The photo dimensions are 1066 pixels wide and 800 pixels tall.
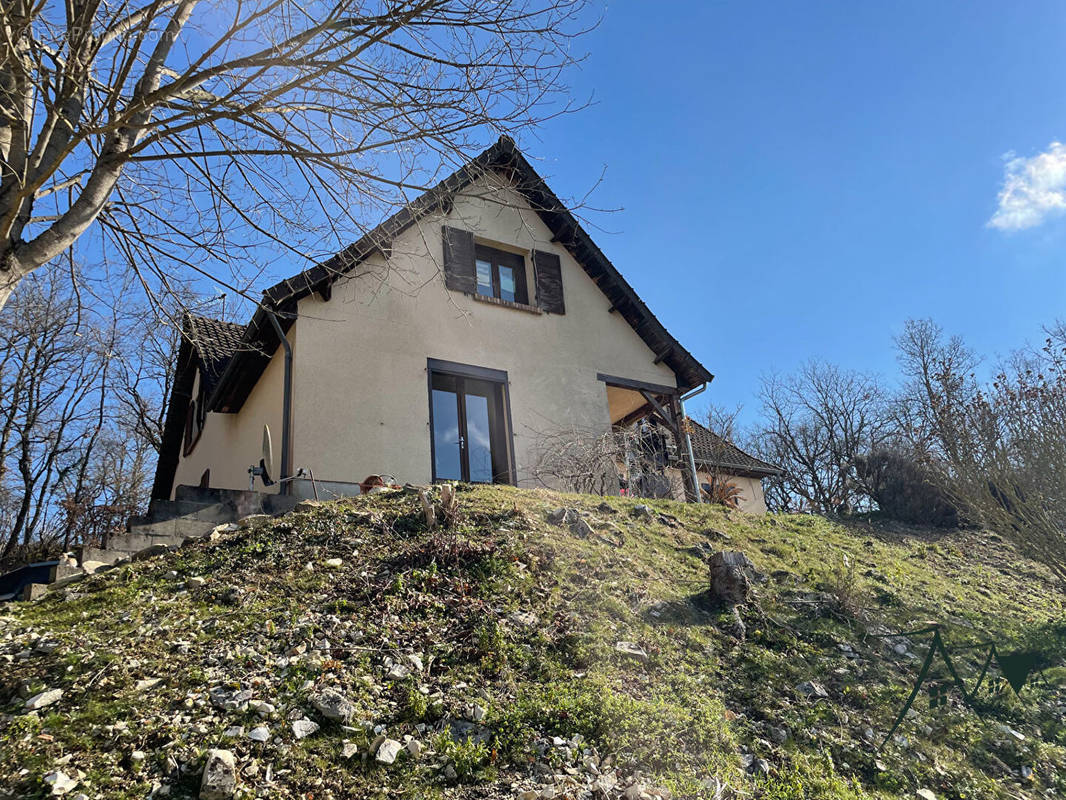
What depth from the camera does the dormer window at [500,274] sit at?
38.1 feet

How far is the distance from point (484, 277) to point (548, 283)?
1.14 meters

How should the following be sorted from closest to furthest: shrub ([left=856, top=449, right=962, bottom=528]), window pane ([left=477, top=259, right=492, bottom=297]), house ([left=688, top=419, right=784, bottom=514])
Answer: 1. window pane ([left=477, top=259, right=492, bottom=297])
2. shrub ([left=856, top=449, right=962, bottom=528])
3. house ([left=688, top=419, right=784, bottom=514])

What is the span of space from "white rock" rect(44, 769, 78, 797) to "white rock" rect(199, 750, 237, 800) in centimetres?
53

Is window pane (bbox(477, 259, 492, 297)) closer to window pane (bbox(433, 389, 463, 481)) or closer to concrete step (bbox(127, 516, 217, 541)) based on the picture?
window pane (bbox(433, 389, 463, 481))

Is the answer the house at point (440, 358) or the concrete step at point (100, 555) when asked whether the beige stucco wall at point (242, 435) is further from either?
the concrete step at point (100, 555)

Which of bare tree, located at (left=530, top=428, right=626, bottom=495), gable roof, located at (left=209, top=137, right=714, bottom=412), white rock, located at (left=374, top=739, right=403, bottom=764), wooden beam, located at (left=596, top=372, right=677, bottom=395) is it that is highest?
gable roof, located at (left=209, top=137, right=714, bottom=412)

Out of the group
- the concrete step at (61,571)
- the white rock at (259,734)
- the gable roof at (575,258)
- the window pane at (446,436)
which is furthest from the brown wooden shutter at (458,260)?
the white rock at (259,734)

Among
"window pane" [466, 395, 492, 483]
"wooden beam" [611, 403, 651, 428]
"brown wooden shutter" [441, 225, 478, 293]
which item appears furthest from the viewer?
"wooden beam" [611, 403, 651, 428]

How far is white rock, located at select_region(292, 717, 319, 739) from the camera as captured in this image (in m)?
3.46

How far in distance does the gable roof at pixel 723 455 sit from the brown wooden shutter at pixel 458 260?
745cm

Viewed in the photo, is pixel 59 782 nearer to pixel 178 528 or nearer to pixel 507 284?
pixel 178 528

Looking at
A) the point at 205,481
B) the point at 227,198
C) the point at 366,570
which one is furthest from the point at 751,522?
the point at 205,481

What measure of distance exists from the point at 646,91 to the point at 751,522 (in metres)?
5.76

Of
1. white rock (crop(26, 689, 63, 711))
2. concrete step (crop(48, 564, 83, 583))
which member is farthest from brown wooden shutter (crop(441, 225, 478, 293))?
white rock (crop(26, 689, 63, 711))
